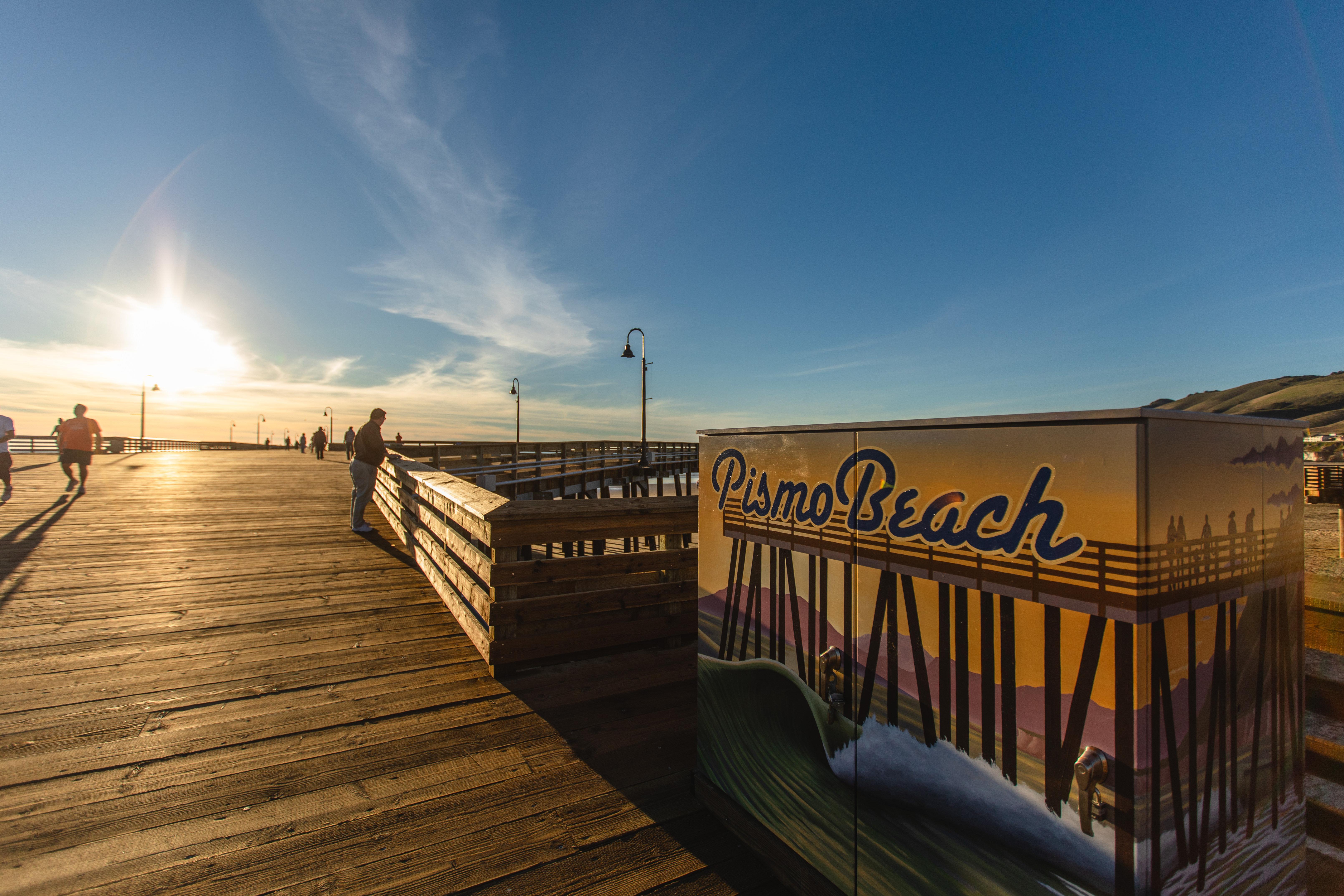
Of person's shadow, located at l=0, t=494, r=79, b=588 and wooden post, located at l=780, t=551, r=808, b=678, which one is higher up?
wooden post, located at l=780, t=551, r=808, b=678

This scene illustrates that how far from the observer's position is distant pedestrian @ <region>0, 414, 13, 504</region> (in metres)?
12.3

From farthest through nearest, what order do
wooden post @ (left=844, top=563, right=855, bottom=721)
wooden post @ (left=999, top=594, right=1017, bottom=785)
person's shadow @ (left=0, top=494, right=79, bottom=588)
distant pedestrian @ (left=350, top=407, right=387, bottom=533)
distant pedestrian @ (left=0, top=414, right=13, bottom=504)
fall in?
distant pedestrian @ (left=0, top=414, right=13, bottom=504)
distant pedestrian @ (left=350, top=407, right=387, bottom=533)
person's shadow @ (left=0, top=494, right=79, bottom=588)
wooden post @ (left=844, top=563, right=855, bottom=721)
wooden post @ (left=999, top=594, right=1017, bottom=785)

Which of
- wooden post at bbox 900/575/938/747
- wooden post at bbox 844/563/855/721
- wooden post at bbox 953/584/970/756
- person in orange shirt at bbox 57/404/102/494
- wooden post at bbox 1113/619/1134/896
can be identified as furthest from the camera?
person in orange shirt at bbox 57/404/102/494

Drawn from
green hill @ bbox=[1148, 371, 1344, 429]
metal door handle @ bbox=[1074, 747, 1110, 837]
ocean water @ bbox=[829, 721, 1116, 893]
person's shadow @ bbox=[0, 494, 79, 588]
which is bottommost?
person's shadow @ bbox=[0, 494, 79, 588]

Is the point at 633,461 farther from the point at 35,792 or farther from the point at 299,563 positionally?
the point at 35,792

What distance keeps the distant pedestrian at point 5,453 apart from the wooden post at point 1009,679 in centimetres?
1837

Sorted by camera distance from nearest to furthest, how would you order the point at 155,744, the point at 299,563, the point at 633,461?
the point at 155,744, the point at 299,563, the point at 633,461

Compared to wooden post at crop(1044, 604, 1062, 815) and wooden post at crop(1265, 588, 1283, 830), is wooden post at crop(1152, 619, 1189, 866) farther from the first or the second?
wooden post at crop(1265, 588, 1283, 830)

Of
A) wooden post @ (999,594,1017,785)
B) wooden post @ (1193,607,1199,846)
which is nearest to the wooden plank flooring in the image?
wooden post @ (999,594,1017,785)

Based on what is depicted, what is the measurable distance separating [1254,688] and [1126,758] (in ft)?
2.45

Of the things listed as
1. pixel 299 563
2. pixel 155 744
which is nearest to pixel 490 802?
pixel 155 744

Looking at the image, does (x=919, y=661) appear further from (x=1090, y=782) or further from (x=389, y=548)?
(x=389, y=548)

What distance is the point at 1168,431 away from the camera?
4.76ft

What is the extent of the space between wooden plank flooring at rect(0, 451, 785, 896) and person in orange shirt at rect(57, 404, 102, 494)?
1049 centimetres
